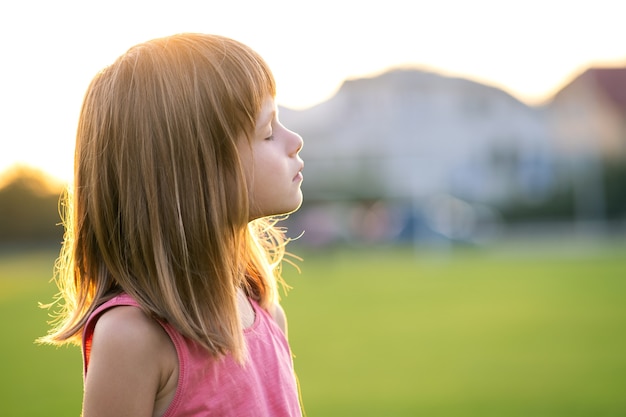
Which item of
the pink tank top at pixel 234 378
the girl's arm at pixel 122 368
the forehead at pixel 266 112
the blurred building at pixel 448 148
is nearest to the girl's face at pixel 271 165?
the forehead at pixel 266 112

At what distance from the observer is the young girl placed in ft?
4.53

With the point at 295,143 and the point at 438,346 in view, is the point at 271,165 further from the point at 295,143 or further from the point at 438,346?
the point at 438,346

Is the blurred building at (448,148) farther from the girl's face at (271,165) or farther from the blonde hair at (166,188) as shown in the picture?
the blonde hair at (166,188)

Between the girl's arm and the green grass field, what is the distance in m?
4.19

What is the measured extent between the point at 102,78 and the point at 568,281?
12667 mm

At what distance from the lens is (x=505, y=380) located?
20.8 ft

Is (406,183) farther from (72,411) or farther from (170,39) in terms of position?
(170,39)

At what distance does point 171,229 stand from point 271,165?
26 centimetres

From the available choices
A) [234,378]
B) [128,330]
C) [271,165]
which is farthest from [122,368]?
[271,165]

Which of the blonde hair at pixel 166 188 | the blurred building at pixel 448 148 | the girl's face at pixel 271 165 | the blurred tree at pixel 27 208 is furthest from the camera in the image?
the blurred building at pixel 448 148

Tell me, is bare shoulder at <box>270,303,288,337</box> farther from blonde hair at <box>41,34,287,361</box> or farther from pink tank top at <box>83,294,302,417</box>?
blonde hair at <box>41,34,287,361</box>

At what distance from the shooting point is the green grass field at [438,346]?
18.7ft

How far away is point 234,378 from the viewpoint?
4.89ft

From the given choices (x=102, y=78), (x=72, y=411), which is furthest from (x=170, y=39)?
(x=72, y=411)
